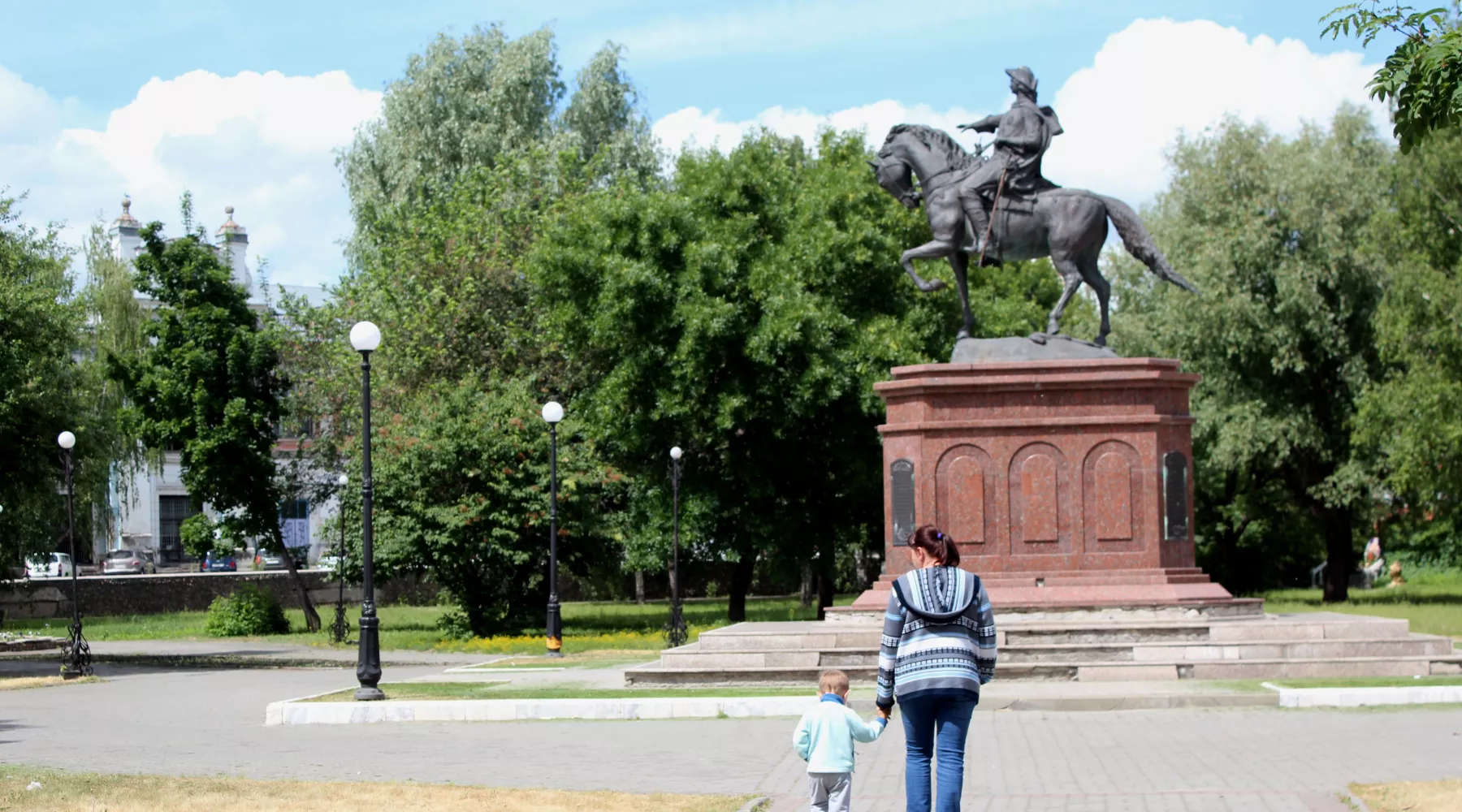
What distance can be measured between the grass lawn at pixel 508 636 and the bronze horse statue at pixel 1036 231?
404 inches

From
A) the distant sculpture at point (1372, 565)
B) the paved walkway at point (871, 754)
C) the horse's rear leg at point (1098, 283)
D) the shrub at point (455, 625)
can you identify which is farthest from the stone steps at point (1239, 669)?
the distant sculpture at point (1372, 565)

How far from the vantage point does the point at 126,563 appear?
63.5m

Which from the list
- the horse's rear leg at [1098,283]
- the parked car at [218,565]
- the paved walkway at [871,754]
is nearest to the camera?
the paved walkway at [871,754]

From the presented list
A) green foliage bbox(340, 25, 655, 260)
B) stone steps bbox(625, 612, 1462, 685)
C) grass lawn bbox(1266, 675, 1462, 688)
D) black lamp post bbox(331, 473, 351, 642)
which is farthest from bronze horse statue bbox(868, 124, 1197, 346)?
green foliage bbox(340, 25, 655, 260)

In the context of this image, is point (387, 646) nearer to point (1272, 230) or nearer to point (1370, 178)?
point (1272, 230)

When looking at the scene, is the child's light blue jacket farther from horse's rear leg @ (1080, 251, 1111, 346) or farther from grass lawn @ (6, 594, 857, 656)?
grass lawn @ (6, 594, 857, 656)

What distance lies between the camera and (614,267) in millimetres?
33719

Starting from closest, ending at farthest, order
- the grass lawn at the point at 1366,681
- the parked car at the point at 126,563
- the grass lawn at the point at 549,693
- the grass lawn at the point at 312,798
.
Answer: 1. the grass lawn at the point at 312,798
2. the grass lawn at the point at 1366,681
3. the grass lawn at the point at 549,693
4. the parked car at the point at 126,563

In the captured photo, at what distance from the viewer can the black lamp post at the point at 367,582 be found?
1784 centimetres

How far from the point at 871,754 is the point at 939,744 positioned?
4.85 meters

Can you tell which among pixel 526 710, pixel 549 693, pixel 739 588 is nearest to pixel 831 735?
pixel 526 710

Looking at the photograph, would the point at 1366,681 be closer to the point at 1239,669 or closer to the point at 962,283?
the point at 1239,669

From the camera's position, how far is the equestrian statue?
2033cm

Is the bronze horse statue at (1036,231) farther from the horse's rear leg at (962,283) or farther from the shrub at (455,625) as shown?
the shrub at (455,625)
